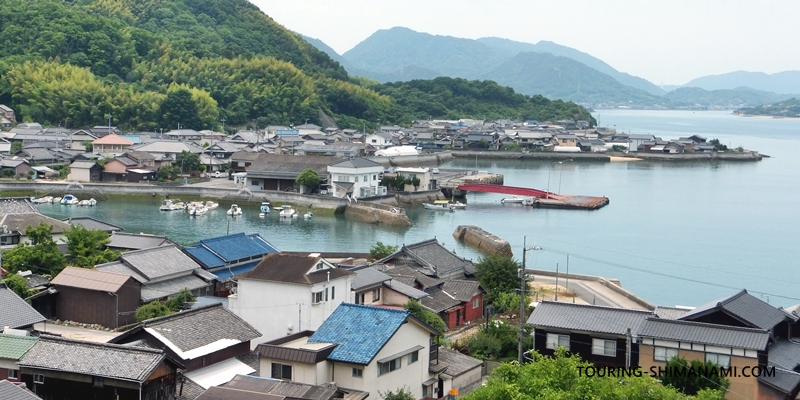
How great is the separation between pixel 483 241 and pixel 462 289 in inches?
270

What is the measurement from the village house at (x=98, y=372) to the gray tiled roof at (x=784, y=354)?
4.66 metres

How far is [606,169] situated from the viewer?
3719 cm

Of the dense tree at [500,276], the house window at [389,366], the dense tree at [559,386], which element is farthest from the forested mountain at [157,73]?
the dense tree at [559,386]

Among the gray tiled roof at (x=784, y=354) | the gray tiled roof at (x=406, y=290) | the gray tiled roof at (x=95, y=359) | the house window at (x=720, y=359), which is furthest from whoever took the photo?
the gray tiled roof at (x=406, y=290)

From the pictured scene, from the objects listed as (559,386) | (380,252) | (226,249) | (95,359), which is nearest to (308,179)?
(380,252)

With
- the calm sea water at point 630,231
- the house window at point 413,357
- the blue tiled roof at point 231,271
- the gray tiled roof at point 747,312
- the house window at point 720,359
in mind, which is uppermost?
the gray tiled roof at point 747,312

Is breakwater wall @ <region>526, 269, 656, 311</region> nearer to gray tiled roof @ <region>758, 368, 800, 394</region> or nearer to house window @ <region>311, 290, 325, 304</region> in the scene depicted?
gray tiled roof @ <region>758, 368, 800, 394</region>

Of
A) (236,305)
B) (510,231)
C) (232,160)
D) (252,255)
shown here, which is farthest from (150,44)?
(236,305)

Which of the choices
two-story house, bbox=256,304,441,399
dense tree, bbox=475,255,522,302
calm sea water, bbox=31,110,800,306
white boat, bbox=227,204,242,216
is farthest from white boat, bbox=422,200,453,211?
two-story house, bbox=256,304,441,399

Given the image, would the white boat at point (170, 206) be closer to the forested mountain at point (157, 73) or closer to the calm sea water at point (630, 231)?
the calm sea water at point (630, 231)

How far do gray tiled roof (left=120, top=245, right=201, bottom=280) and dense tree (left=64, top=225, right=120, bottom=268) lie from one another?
2.36 ft

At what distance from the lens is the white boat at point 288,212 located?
2141cm

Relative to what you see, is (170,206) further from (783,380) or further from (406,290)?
(783,380)

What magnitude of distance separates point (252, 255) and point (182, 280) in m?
1.65
